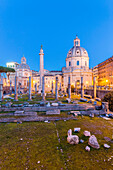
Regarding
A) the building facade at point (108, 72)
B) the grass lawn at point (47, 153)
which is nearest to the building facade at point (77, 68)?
the building facade at point (108, 72)

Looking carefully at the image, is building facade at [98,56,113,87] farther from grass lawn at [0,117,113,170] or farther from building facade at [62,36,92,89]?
grass lawn at [0,117,113,170]

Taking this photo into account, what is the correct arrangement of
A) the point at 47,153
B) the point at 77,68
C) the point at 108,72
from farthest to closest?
the point at 77,68, the point at 108,72, the point at 47,153

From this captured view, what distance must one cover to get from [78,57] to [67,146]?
209 feet

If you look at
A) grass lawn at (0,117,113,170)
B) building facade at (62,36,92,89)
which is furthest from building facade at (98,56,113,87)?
grass lawn at (0,117,113,170)

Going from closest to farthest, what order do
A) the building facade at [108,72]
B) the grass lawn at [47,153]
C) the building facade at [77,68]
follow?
the grass lawn at [47,153] → the building facade at [108,72] → the building facade at [77,68]

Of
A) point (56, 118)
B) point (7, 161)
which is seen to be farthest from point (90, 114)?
point (7, 161)

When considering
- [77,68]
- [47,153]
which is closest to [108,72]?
[77,68]

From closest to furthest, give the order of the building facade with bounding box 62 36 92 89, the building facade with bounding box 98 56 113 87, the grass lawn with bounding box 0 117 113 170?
the grass lawn with bounding box 0 117 113 170, the building facade with bounding box 98 56 113 87, the building facade with bounding box 62 36 92 89

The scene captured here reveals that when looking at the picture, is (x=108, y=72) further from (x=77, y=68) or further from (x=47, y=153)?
(x=47, y=153)

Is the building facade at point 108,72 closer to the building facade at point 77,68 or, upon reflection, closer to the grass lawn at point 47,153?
the building facade at point 77,68

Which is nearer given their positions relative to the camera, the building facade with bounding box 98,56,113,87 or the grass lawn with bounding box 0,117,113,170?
the grass lawn with bounding box 0,117,113,170

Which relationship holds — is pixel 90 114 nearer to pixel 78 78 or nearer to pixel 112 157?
pixel 112 157

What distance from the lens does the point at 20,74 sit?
252 feet

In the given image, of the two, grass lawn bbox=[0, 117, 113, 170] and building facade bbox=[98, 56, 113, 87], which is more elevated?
building facade bbox=[98, 56, 113, 87]
